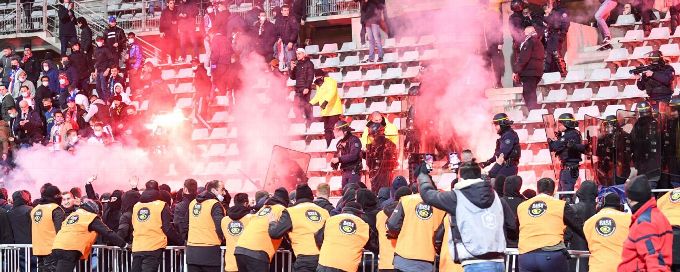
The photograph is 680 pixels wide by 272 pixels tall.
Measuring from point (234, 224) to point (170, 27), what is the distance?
41.3 feet

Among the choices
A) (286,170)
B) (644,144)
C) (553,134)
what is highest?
(553,134)

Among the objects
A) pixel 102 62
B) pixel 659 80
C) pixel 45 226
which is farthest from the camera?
pixel 102 62

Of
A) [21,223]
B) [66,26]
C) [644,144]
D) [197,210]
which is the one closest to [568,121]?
[644,144]

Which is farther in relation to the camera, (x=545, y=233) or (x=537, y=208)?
(x=537, y=208)

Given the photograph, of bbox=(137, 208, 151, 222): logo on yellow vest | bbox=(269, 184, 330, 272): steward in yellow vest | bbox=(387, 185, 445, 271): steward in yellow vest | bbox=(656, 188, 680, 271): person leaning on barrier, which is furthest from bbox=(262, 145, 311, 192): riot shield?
bbox=(656, 188, 680, 271): person leaning on barrier

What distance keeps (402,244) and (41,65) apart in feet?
55.0

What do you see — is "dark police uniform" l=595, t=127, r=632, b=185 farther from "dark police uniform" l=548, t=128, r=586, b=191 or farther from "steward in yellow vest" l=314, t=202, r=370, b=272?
"steward in yellow vest" l=314, t=202, r=370, b=272

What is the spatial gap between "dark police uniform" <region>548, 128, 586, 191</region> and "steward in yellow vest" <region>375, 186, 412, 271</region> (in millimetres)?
3333

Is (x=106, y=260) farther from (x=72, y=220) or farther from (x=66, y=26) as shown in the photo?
(x=66, y=26)

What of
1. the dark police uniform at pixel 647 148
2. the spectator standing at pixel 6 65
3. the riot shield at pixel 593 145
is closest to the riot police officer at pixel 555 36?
the riot shield at pixel 593 145

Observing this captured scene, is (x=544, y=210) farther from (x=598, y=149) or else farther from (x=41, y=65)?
(x=41, y=65)

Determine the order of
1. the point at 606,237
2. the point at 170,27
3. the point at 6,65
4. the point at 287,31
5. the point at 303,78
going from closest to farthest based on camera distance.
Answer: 1. the point at 606,237
2. the point at 303,78
3. the point at 287,31
4. the point at 170,27
5. the point at 6,65

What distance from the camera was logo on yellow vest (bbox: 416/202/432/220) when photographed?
11281mm

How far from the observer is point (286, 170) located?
17031 millimetres
